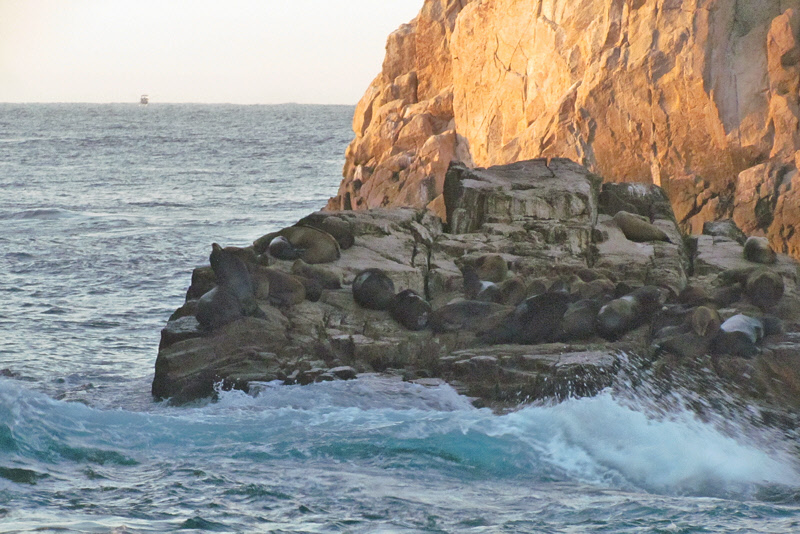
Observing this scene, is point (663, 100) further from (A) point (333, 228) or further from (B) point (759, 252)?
(A) point (333, 228)

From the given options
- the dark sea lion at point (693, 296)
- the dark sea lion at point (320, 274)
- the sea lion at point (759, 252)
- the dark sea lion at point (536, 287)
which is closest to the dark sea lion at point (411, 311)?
the dark sea lion at point (320, 274)

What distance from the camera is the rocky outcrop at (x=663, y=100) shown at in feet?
65.3

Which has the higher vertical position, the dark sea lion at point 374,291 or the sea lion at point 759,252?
the sea lion at point 759,252

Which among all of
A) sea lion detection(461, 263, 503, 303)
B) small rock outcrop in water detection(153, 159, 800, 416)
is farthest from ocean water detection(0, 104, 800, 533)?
sea lion detection(461, 263, 503, 303)

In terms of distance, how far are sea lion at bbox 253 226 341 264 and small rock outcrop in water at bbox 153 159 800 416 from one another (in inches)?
4.6

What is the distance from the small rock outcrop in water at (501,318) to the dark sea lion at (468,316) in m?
0.02

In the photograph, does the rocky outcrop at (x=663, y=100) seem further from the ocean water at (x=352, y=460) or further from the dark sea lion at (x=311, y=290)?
the ocean water at (x=352, y=460)

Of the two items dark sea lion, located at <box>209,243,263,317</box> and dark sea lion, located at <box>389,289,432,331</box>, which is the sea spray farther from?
dark sea lion, located at <box>209,243,263,317</box>

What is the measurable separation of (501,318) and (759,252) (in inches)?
169

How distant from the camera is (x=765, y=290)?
1102 cm

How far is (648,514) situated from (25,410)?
6.07 m

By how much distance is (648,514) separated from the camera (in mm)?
7113

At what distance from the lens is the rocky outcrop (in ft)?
65.3

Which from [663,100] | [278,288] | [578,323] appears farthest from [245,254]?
[663,100]
